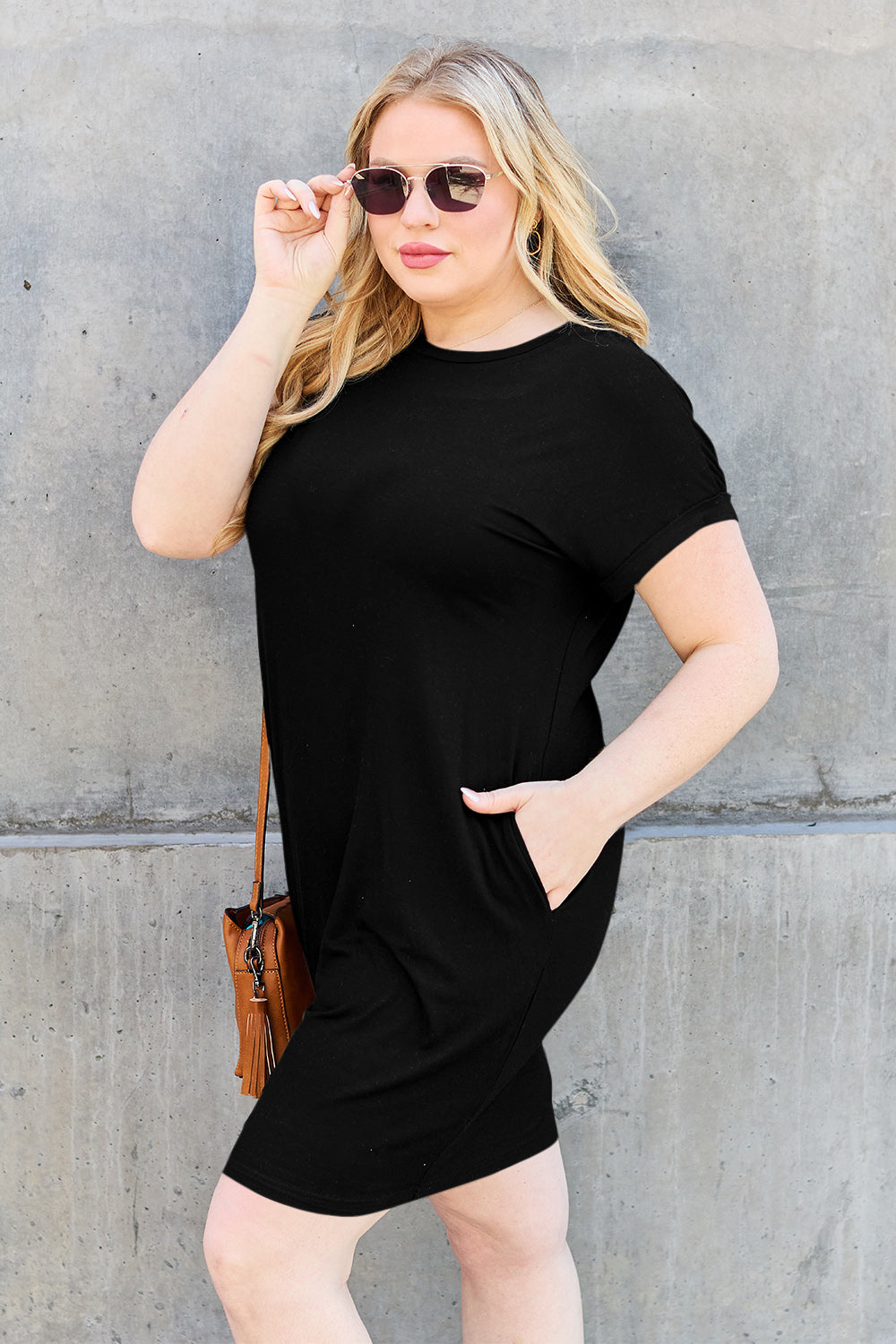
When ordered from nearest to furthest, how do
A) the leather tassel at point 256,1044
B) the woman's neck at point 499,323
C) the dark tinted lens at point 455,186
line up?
the dark tinted lens at point 455,186, the woman's neck at point 499,323, the leather tassel at point 256,1044

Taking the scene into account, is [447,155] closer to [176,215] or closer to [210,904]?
[176,215]

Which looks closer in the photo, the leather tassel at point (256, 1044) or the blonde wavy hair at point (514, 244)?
the blonde wavy hair at point (514, 244)

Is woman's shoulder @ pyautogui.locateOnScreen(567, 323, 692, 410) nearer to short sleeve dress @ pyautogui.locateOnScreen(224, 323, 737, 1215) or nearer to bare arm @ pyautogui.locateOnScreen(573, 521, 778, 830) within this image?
short sleeve dress @ pyautogui.locateOnScreen(224, 323, 737, 1215)

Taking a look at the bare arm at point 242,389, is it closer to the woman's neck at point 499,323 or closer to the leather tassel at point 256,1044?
the woman's neck at point 499,323

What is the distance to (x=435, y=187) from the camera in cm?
164

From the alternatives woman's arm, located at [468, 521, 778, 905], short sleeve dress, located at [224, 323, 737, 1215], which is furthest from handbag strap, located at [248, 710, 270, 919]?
woman's arm, located at [468, 521, 778, 905]

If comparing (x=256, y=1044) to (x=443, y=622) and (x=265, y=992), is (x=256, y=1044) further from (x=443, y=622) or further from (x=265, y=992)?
(x=443, y=622)

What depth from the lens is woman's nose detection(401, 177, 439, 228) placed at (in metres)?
1.66

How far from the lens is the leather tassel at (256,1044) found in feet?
6.09

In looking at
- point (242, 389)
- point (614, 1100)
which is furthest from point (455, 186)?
point (614, 1100)

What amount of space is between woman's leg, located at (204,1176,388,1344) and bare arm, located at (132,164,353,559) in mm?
958

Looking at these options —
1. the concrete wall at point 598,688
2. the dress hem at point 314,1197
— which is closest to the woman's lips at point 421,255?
the concrete wall at point 598,688

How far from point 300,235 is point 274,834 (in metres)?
1.32

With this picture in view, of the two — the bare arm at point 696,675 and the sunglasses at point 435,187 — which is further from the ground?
the sunglasses at point 435,187
